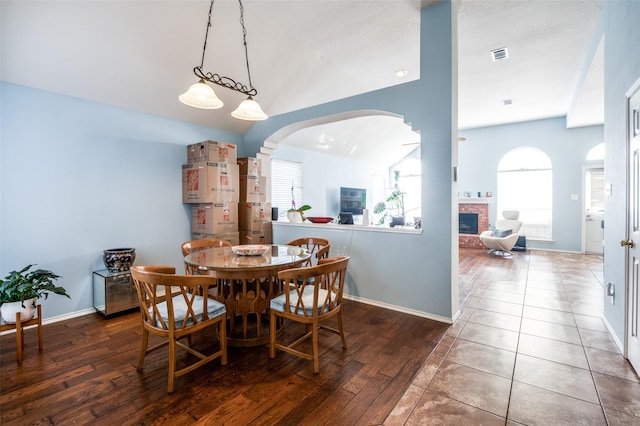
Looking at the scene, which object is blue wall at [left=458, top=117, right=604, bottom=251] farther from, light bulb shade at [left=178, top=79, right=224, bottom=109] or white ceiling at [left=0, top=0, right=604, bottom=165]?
light bulb shade at [left=178, top=79, right=224, bottom=109]

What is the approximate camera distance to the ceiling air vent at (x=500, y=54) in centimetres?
388

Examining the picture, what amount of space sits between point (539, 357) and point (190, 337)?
290cm

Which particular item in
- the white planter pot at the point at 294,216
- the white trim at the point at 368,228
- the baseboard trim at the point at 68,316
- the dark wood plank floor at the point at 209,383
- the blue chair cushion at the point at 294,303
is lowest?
the dark wood plank floor at the point at 209,383

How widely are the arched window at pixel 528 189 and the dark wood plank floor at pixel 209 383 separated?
6.30m

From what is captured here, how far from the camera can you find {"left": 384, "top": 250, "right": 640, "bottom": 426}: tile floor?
1.75m

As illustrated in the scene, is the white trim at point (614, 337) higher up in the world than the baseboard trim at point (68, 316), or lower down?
higher up

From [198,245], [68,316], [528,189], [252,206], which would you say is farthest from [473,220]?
[68,316]

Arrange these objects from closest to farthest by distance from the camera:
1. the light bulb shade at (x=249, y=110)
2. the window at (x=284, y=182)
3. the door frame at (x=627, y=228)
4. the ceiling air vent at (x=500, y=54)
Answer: the door frame at (x=627, y=228)
the light bulb shade at (x=249, y=110)
the ceiling air vent at (x=500, y=54)
the window at (x=284, y=182)

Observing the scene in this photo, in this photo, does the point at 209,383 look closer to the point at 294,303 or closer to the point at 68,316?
the point at 294,303

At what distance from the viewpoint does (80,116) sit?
3336mm

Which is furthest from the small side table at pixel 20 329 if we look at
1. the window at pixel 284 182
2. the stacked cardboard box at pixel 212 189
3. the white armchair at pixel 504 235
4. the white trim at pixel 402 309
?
the white armchair at pixel 504 235

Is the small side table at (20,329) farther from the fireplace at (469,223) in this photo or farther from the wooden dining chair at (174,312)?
the fireplace at (469,223)

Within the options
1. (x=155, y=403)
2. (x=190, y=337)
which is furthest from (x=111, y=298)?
(x=155, y=403)

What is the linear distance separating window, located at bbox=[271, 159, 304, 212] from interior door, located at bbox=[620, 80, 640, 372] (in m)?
4.89
